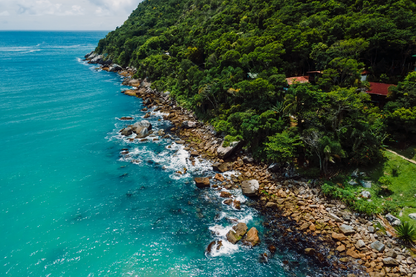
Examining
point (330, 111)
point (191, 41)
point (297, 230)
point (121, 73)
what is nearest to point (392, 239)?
point (297, 230)

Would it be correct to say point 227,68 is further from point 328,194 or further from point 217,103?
point 328,194

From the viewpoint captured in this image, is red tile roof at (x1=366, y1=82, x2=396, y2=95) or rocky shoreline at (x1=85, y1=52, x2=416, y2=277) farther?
red tile roof at (x1=366, y1=82, x2=396, y2=95)

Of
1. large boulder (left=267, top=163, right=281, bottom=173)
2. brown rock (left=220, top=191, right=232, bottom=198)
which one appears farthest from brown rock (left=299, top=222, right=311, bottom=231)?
brown rock (left=220, top=191, right=232, bottom=198)

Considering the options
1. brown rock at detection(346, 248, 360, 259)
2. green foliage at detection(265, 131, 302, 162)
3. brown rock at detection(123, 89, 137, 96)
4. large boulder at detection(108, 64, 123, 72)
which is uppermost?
large boulder at detection(108, 64, 123, 72)

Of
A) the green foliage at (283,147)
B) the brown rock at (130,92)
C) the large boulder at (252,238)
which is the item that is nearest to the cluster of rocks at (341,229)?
the green foliage at (283,147)

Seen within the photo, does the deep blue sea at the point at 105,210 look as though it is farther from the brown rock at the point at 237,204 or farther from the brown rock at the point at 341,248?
the brown rock at the point at 341,248

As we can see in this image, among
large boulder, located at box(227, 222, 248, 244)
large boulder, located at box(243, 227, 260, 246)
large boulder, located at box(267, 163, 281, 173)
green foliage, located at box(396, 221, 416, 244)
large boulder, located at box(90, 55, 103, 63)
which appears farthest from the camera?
large boulder, located at box(90, 55, 103, 63)

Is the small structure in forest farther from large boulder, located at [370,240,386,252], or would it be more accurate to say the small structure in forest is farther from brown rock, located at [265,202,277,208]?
brown rock, located at [265,202,277,208]
